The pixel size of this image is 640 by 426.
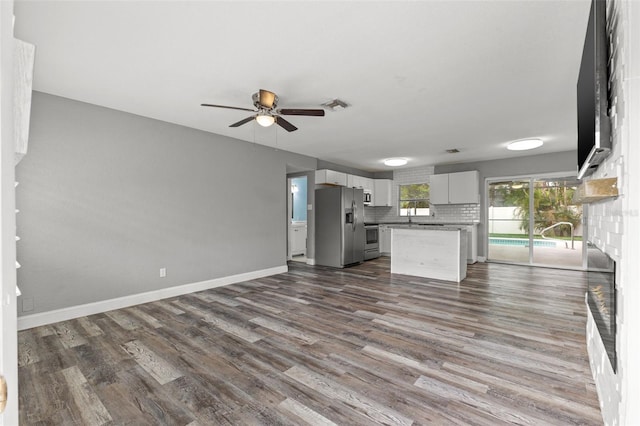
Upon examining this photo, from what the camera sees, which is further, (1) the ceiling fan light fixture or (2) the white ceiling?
(1) the ceiling fan light fixture

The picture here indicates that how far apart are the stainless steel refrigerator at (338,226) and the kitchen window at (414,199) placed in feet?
6.84

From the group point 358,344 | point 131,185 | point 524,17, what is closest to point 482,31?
point 524,17

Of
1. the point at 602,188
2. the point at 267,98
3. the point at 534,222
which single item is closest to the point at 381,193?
the point at 534,222

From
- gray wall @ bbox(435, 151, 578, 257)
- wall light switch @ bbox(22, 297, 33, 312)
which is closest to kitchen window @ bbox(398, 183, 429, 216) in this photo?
gray wall @ bbox(435, 151, 578, 257)

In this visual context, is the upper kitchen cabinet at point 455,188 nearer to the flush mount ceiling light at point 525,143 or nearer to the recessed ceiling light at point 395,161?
the recessed ceiling light at point 395,161

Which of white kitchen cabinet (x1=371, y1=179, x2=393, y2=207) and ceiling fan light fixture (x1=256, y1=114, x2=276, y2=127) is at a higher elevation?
ceiling fan light fixture (x1=256, y1=114, x2=276, y2=127)

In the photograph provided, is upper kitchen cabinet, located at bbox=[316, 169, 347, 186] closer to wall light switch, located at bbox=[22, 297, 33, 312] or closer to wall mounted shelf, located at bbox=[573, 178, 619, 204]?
wall light switch, located at bbox=[22, 297, 33, 312]

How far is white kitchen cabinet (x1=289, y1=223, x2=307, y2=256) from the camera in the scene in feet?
24.5

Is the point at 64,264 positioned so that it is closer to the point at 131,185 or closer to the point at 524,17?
the point at 131,185

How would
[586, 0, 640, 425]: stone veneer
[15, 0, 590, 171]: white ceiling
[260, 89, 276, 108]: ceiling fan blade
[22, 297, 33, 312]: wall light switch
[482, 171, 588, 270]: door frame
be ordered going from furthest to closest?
[482, 171, 588, 270]: door frame < [22, 297, 33, 312]: wall light switch < [260, 89, 276, 108]: ceiling fan blade < [15, 0, 590, 171]: white ceiling < [586, 0, 640, 425]: stone veneer

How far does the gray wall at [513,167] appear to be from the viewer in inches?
238

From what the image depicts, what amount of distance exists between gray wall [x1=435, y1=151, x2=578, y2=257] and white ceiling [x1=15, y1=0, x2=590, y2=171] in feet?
7.46

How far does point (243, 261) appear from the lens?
505cm

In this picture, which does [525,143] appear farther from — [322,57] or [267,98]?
[267,98]
